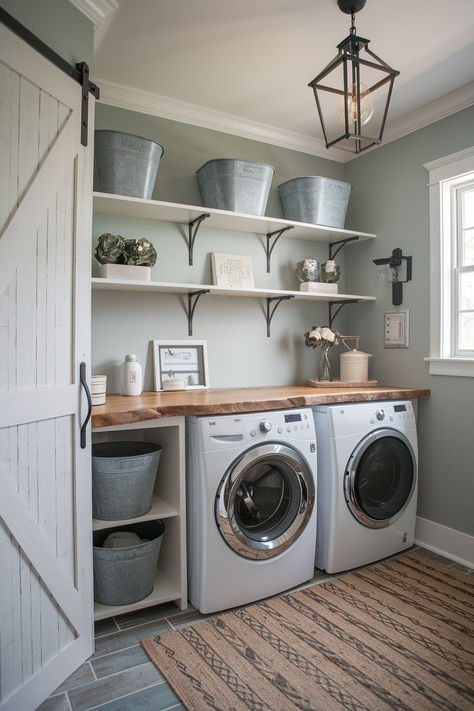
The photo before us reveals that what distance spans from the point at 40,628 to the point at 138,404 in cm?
89

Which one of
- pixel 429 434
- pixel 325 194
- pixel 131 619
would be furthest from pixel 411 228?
pixel 131 619

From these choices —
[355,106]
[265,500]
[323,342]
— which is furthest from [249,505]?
[355,106]

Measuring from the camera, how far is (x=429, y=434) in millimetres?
2859

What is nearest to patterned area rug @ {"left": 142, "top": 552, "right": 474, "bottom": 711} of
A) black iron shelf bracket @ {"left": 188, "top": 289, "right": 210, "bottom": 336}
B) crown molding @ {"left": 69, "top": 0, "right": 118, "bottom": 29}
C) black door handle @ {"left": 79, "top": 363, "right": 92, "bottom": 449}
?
black door handle @ {"left": 79, "top": 363, "right": 92, "bottom": 449}

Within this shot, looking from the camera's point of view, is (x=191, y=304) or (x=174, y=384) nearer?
(x=174, y=384)

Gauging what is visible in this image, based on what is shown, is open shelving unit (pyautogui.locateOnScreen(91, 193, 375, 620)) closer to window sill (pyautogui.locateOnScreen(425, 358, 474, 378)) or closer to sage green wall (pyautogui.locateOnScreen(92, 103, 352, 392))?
sage green wall (pyautogui.locateOnScreen(92, 103, 352, 392))

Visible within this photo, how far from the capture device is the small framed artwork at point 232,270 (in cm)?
288

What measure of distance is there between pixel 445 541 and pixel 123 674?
188 centimetres

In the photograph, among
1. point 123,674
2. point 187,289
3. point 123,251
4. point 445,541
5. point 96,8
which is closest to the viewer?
point 123,674

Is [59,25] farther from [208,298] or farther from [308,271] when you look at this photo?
[308,271]

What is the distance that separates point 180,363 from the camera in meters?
2.77

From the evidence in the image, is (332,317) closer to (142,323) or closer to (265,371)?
(265,371)

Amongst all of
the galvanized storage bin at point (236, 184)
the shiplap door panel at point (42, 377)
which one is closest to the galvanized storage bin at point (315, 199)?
the galvanized storage bin at point (236, 184)

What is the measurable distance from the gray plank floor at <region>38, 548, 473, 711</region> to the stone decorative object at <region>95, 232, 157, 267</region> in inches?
64.4
